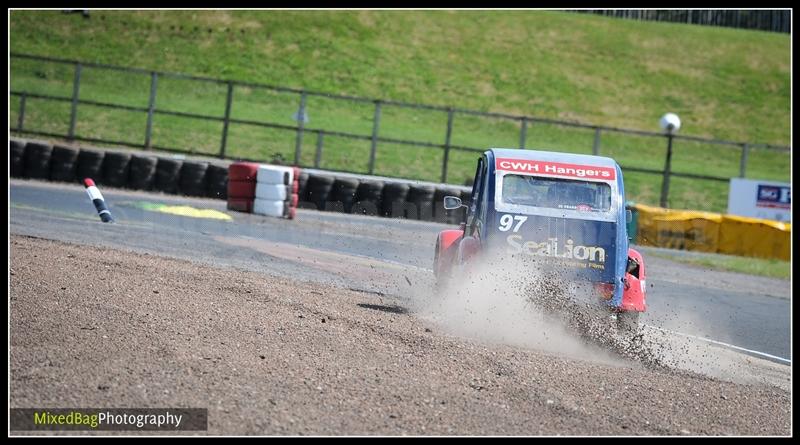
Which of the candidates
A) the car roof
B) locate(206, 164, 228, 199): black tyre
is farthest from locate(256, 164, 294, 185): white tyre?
the car roof

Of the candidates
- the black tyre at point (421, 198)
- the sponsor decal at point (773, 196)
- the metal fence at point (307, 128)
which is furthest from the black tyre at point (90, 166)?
the sponsor decal at point (773, 196)

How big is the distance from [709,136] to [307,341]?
1563 inches

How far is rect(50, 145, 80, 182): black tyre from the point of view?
73.6 ft

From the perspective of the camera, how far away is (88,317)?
8.20m

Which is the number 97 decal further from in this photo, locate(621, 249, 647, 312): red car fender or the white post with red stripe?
the white post with red stripe

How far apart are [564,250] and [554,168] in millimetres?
1188

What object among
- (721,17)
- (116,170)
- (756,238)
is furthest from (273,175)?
(721,17)

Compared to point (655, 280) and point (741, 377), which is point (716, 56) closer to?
point (655, 280)

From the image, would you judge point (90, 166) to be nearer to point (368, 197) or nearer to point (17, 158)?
point (17, 158)

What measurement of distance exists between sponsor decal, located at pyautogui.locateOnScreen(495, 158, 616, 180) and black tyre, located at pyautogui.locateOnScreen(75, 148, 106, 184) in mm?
13106

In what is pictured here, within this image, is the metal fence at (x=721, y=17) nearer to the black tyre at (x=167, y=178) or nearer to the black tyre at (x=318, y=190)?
the black tyre at (x=318, y=190)

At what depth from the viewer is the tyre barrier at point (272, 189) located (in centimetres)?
1998

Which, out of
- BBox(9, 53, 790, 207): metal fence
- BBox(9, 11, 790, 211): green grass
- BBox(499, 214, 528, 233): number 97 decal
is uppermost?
BBox(9, 11, 790, 211): green grass

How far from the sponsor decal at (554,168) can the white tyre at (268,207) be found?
910 cm
